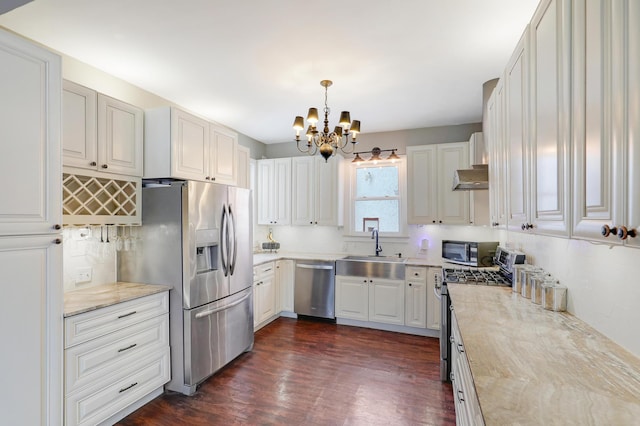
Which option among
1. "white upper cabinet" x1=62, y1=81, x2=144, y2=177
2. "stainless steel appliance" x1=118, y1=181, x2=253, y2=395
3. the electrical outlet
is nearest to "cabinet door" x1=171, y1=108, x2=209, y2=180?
"stainless steel appliance" x1=118, y1=181, x2=253, y2=395

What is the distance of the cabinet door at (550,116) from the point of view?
1.09 metres

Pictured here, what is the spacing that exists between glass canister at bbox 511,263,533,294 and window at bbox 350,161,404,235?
87.4 inches

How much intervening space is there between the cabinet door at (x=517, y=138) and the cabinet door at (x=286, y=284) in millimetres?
3162

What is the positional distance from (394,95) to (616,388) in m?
2.87

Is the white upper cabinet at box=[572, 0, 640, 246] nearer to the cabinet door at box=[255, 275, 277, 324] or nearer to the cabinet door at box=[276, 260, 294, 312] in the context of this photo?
the cabinet door at box=[255, 275, 277, 324]

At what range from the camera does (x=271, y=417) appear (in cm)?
228

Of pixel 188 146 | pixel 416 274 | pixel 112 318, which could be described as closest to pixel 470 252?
pixel 416 274

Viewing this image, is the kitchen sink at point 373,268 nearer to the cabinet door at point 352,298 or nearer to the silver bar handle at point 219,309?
the cabinet door at point 352,298

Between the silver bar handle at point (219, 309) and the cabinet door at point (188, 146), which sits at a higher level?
the cabinet door at point (188, 146)

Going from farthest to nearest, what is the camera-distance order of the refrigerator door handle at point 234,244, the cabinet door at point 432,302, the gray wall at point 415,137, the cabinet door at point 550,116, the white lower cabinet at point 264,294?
1. the gray wall at point 415,137
2. the white lower cabinet at point 264,294
3. the cabinet door at point 432,302
4. the refrigerator door handle at point 234,244
5. the cabinet door at point 550,116

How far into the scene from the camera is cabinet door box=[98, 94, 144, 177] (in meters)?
2.33

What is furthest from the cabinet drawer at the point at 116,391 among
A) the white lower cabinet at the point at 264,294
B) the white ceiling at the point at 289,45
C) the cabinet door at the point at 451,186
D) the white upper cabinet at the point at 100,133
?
the cabinet door at the point at 451,186

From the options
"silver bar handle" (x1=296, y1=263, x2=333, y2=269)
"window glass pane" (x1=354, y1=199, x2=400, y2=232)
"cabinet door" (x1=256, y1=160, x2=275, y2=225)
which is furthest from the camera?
"cabinet door" (x1=256, y1=160, x2=275, y2=225)

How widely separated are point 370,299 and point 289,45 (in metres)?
3.10
